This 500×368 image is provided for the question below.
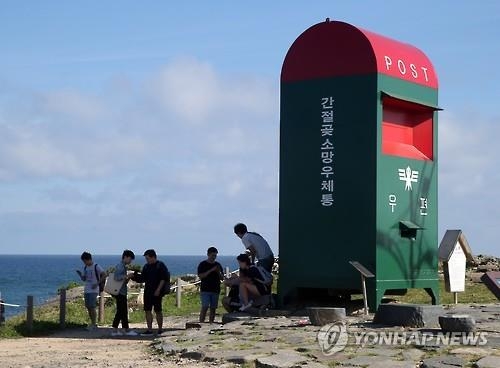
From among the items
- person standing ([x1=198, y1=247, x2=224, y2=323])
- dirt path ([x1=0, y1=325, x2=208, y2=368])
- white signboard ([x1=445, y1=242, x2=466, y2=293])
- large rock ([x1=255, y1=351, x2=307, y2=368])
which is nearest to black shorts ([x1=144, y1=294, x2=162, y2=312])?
dirt path ([x1=0, y1=325, x2=208, y2=368])

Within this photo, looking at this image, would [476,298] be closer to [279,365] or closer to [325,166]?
[325,166]

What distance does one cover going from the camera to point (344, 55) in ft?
54.1

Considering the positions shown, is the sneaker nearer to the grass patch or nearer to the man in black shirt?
the man in black shirt

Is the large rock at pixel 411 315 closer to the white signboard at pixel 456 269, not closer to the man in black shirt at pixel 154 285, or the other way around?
the man in black shirt at pixel 154 285

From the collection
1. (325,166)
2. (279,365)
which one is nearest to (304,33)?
(325,166)

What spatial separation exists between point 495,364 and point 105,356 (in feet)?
17.2

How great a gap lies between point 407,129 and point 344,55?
222 cm

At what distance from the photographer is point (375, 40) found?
1648 centimetres

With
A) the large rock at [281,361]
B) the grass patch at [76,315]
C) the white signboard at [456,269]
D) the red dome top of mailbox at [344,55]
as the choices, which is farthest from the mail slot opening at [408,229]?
the large rock at [281,361]

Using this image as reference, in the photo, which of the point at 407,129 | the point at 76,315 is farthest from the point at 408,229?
the point at 76,315

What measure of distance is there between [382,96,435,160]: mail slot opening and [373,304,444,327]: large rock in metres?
4.31

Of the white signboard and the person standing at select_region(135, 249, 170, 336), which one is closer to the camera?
the person standing at select_region(135, 249, 170, 336)

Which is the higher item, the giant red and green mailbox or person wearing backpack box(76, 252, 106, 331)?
the giant red and green mailbox

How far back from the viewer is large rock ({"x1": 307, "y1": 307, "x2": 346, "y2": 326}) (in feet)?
43.9
